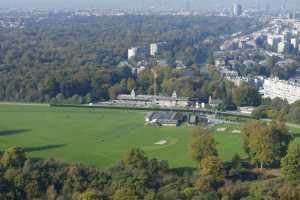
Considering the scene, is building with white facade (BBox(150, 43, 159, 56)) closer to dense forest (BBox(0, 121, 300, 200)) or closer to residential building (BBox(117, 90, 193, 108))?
residential building (BBox(117, 90, 193, 108))

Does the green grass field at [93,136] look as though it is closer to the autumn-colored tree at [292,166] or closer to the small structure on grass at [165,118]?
the small structure on grass at [165,118]

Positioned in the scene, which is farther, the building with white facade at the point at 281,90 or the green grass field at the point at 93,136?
the building with white facade at the point at 281,90

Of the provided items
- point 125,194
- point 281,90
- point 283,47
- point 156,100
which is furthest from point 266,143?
point 283,47

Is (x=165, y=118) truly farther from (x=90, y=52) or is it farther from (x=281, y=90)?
(x=90, y=52)

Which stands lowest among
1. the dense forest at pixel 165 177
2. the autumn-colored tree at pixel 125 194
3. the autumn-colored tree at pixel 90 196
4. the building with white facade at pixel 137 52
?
the building with white facade at pixel 137 52

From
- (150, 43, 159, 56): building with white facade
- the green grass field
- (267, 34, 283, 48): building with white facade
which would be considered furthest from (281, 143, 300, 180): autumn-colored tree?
(267, 34, 283, 48): building with white facade

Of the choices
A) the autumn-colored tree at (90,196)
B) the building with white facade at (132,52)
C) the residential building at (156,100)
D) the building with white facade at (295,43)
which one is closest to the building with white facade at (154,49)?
the building with white facade at (132,52)

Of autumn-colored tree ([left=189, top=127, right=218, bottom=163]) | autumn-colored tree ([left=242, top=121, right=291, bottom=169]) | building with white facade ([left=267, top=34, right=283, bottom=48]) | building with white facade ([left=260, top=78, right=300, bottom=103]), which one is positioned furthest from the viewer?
building with white facade ([left=267, top=34, right=283, bottom=48])
